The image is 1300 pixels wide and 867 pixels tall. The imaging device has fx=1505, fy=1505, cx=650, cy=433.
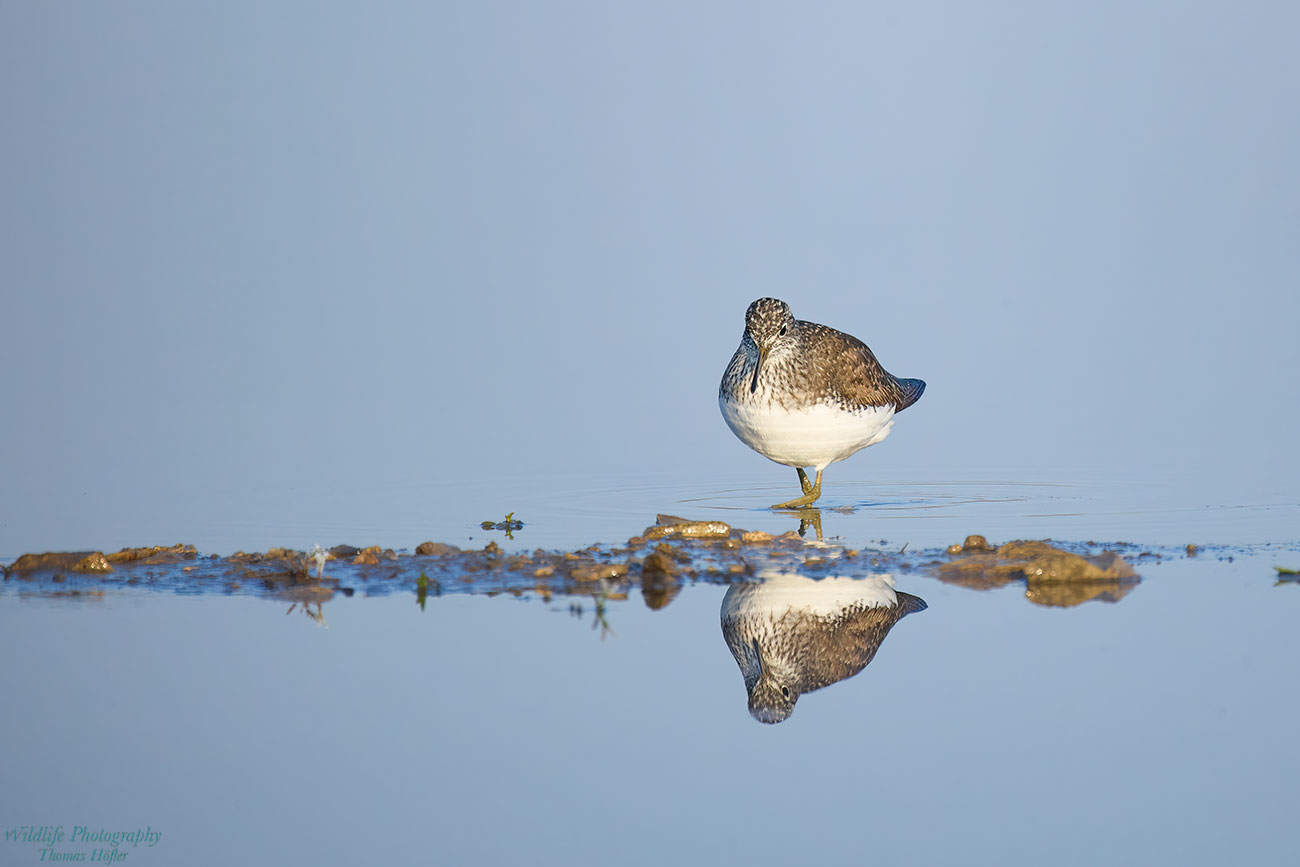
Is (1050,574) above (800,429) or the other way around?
the other way around

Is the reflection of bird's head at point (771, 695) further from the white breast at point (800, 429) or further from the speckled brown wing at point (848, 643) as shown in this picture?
the white breast at point (800, 429)

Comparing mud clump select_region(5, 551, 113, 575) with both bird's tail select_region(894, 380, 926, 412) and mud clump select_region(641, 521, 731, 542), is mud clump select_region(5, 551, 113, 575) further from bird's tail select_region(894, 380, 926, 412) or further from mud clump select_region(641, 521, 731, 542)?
bird's tail select_region(894, 380, 926, 412)

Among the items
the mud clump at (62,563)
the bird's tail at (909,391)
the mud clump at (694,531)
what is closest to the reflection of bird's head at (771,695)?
the mud clump at (694,531)

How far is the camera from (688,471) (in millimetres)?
14625

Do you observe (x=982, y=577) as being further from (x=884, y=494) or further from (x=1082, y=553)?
(x=884, y=494)

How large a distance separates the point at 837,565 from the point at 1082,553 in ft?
5.46

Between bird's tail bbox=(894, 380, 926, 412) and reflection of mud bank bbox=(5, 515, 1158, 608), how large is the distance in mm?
4455

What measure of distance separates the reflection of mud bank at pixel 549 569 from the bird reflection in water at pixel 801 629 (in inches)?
13.9

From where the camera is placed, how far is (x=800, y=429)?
12.6 meters

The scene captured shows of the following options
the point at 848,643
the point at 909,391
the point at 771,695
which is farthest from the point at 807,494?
the point at 771,695

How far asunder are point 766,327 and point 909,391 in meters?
2.71

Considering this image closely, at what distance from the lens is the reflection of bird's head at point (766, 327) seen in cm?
1280

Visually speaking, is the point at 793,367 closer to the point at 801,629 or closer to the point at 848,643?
the point at 801,629

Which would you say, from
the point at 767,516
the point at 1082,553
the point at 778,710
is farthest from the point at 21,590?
the point at 1082,553
